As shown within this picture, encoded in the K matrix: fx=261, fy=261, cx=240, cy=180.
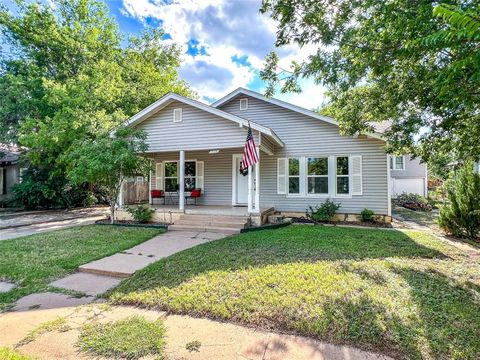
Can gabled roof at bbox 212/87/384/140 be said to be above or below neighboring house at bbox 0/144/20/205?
above

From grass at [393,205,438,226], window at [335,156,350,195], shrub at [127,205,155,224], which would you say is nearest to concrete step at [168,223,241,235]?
shrub at [127,205,155,224]

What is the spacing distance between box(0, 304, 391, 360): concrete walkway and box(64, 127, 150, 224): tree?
6391 millimetres

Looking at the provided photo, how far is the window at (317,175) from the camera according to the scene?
11.0 meters

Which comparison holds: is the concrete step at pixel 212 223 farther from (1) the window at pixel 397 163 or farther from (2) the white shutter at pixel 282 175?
(1) the window at pixel 397 163

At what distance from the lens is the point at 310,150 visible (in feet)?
36.6

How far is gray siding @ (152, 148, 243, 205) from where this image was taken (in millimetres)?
12531

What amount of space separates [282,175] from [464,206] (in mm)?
6199

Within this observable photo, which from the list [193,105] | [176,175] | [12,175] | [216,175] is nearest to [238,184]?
[216,175]

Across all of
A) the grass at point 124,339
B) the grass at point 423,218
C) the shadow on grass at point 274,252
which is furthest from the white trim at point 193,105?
the grass at point 124,339

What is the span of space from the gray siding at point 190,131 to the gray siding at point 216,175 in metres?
2.40

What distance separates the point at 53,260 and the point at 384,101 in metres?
8.78

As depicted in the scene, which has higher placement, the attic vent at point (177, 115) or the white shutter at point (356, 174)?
the attic vent at point (177, 115)

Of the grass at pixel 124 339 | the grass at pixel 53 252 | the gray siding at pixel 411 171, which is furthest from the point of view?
the gray siding at pixel 411 171

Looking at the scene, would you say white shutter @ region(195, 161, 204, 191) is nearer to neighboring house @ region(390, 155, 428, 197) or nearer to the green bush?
the green bush
